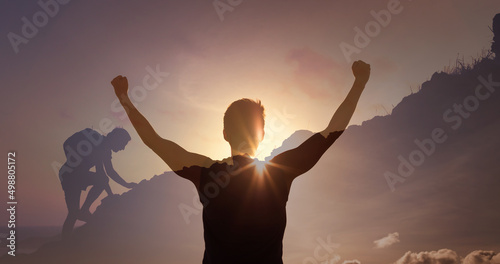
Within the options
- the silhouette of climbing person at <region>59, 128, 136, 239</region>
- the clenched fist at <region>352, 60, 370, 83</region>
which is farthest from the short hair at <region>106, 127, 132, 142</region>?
the clenched fist at <region>352, 60, 370, 83</region>

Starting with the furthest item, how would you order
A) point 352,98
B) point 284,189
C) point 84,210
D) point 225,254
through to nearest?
1. point 84,210
2. point 352,98
3. point 284,189
4. point 225,254

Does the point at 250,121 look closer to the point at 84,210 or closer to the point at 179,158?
the point at 179,158

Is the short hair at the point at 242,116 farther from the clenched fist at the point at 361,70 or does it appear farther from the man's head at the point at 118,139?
the man's head at the point at 118,139

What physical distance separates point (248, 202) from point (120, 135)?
1382cm

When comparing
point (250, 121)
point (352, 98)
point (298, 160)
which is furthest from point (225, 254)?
point (352, 98)

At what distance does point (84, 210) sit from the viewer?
13.7 m

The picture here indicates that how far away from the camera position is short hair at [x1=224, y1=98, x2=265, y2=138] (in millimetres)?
2146

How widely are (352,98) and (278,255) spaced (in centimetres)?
110

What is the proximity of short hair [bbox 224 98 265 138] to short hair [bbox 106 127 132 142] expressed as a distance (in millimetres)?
13410

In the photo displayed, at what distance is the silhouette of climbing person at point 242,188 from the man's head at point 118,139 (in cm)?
1299

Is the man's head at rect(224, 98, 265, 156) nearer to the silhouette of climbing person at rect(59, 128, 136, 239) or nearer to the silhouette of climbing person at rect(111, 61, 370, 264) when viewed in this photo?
the silhouette of climbing person at rect(111, 61, 370, 264)

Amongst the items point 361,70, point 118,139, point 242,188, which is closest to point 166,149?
point 242,188

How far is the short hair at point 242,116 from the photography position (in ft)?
7.04

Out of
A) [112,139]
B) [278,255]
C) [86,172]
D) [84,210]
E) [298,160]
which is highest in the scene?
[112,139]
